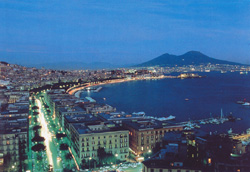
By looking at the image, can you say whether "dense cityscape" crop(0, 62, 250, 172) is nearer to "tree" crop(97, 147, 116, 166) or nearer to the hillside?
"tree" crop(97, 147, 116, 166)

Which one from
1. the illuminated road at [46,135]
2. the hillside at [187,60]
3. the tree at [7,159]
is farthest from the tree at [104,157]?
the hillside at [187,60]

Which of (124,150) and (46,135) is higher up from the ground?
(124,150)

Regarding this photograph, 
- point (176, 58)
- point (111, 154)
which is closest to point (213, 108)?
point (111, 154)

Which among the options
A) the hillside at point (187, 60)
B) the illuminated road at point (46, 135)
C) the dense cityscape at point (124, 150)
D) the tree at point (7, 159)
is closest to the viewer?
the dense cityscape at point (124, 150)

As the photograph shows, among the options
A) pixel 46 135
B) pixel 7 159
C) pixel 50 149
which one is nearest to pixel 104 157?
pixel 50 149

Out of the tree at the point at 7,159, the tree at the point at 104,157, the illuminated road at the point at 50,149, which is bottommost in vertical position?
the illuminated road at the point at 50,149

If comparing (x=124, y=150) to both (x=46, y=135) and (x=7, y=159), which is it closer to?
(x=7, y=159)

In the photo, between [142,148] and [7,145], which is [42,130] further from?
[142,148]

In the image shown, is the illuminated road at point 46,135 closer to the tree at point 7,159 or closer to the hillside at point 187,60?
the tree at point 7,159

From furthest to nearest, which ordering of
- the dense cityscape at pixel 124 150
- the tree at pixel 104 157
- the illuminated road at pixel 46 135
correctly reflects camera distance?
the illuminated road at pixel 46 135
the tree at pixel 104 157
the dense cityscape at pixel 124 150

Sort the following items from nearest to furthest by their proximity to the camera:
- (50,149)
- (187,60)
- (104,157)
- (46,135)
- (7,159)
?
(7,159)
(104,157)
(50,149)
(46,135)
(187,60)

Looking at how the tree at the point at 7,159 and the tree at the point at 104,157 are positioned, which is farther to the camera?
the tree at the point at 104,157
